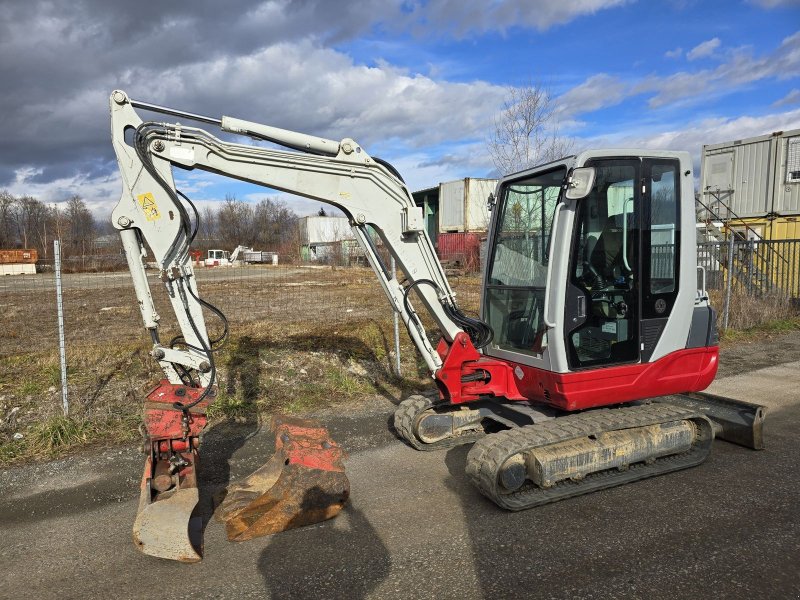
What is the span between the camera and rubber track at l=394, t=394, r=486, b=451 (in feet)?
17.2

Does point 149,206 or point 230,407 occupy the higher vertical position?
point 149,206

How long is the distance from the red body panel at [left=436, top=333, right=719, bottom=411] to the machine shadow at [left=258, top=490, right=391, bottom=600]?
1.50m

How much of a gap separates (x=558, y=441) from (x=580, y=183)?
1958 millimetres

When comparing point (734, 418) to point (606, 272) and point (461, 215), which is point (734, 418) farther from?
point (461, 215)

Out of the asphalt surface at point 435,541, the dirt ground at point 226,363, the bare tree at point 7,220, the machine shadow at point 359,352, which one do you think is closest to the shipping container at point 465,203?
the dirt ground at point 226,363

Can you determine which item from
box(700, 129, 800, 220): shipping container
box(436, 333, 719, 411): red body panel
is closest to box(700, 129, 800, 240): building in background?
box(700, 129, 800, 220): shipping container

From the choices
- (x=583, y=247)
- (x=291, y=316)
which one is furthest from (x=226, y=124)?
(x=291, y=316)

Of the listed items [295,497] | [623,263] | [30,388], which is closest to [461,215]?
[30,388]

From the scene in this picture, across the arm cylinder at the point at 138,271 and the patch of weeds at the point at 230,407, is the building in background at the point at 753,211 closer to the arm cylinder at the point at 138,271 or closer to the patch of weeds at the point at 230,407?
the patch of weeds at the point at 230,407

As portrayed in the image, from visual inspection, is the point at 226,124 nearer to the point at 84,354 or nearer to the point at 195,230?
the point at 195,230

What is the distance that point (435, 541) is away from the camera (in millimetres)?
3723

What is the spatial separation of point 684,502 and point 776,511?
1.98 ft

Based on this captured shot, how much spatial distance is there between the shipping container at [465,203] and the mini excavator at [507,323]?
93.7 feet

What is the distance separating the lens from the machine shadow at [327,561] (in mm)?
3227
